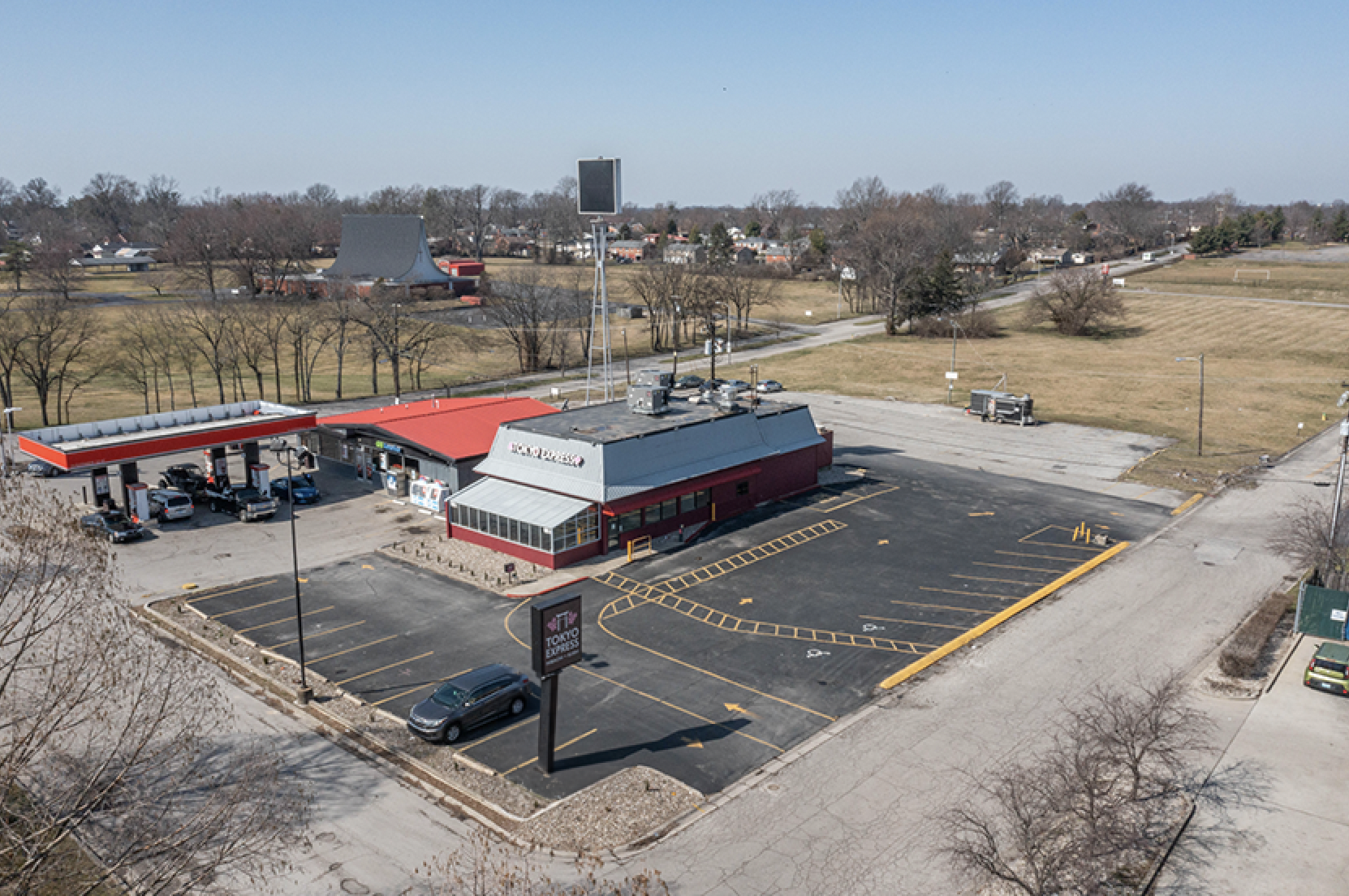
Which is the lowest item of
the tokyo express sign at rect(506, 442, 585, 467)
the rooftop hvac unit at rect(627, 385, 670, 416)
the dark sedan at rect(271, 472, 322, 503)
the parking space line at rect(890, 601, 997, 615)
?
the parking space line at rect(890, 601, 997, 615)

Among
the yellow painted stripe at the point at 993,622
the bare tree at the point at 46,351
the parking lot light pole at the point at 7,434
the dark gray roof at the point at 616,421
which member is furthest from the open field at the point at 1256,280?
the parking lot light pole at the point at 7,434

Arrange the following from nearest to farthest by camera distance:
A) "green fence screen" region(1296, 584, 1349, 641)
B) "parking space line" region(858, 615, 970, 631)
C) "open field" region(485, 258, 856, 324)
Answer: "green fence screen" region(1296, 584, 1349, 641) < "parking space line" region(858, 615, 970, 631) < "open field" region(485, 258, 856, 324)

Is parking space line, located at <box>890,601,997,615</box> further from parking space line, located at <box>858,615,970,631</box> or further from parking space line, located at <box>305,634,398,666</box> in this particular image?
parking space line, located at <box>305,634,398,666</box>

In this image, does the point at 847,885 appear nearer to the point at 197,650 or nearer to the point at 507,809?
the point at 507,809

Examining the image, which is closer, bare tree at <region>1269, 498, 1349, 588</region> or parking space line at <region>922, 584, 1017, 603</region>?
bare tree at <region>1269, 498, 1349, 588</region>

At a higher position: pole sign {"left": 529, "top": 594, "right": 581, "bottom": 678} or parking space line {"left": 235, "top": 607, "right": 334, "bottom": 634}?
pole sign {"left": 529, "top": 594, "right": 581, "bottom": 678}

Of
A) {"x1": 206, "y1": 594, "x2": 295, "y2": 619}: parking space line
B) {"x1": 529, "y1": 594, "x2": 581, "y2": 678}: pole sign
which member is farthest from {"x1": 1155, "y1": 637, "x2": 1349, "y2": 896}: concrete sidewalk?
{"x1": 206, "y1": 594, "x2": 295, "y2": 619}: parking space line

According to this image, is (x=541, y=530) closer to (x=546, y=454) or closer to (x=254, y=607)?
(x=546, y=454)

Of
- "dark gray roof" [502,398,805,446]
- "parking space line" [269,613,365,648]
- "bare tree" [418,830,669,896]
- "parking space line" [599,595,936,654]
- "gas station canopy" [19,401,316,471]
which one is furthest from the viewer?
"dark gray roof" [502,398,805,446]
